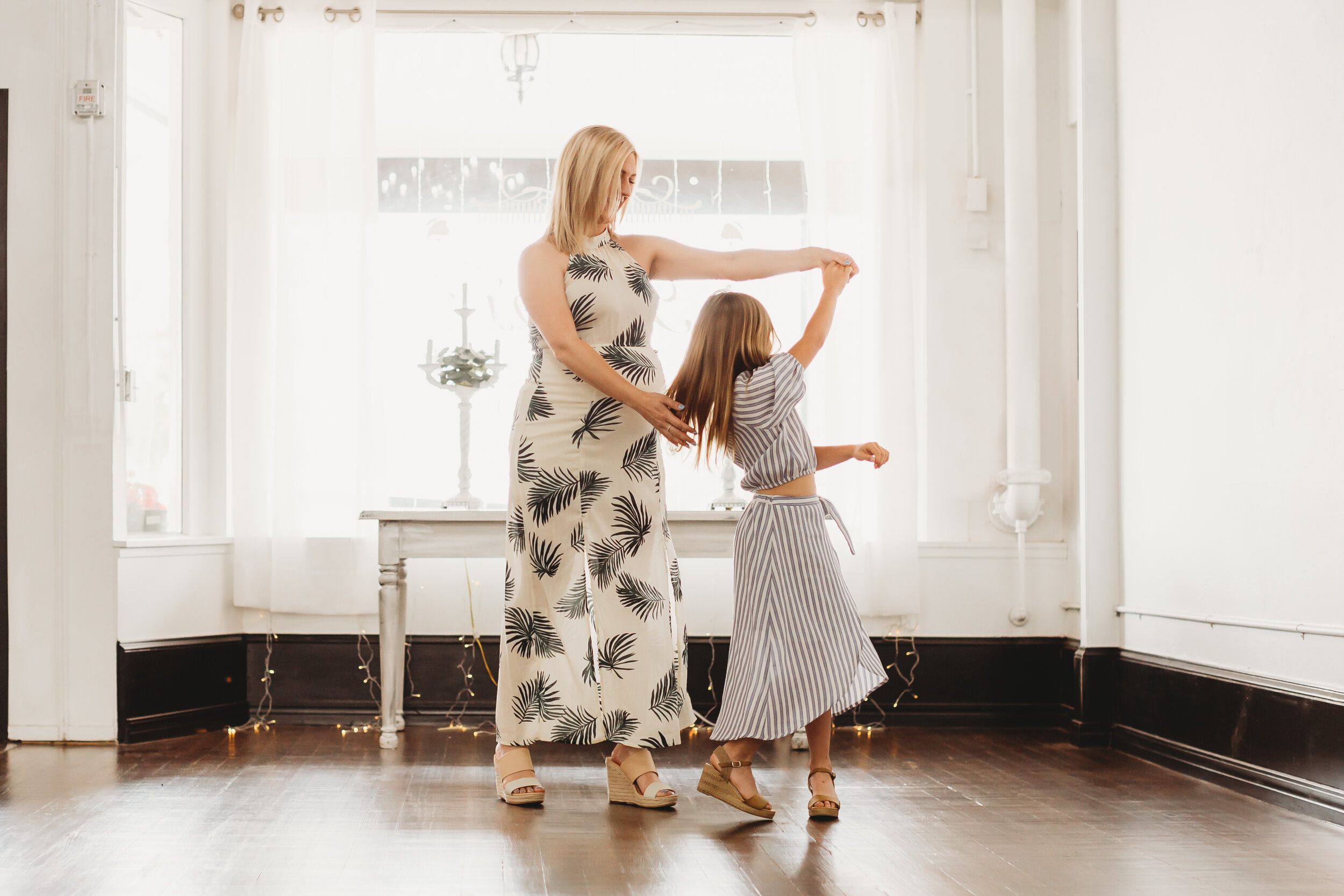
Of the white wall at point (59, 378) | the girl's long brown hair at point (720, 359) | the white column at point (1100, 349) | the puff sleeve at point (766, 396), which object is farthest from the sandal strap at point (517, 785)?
the white column at point (1100, 349)

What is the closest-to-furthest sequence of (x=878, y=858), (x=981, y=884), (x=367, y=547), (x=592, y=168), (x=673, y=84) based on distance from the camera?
(x=981, y=884) < (x=878, y=858) < (x=592, y=168) < (x=367, y=547) < (x=673, y=84)

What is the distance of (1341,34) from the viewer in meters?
2.45

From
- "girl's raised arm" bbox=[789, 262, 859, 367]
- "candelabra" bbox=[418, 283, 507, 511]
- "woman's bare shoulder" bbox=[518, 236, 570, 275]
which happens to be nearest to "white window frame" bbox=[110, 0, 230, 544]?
"candelabra" bbox=[418, 283, 507, 511]

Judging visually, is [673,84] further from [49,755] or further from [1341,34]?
[49,755]

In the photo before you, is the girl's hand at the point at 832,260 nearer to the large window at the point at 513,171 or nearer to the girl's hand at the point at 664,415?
the girl's hand at the point at 664,415

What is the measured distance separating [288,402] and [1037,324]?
103 inches

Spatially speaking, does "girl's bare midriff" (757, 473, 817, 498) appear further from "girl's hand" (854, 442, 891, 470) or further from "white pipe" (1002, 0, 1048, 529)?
"white pipe" (1002, 0, 1048, 529)

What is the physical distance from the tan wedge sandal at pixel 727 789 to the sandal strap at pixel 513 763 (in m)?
0.42

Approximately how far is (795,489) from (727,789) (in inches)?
27.5

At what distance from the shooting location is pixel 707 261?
267 centimetres

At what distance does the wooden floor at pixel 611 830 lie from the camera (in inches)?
78.2

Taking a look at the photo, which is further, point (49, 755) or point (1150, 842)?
point (49, 755)

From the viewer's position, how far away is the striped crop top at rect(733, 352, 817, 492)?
2.45m

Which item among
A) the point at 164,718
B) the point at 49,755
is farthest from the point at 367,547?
the point at 49,755
